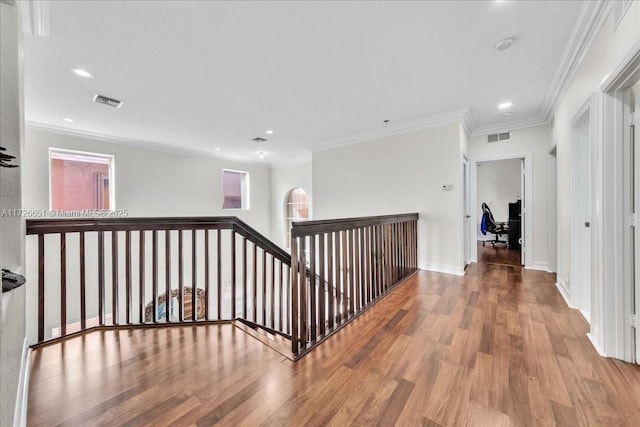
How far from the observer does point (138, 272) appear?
466 centimetres

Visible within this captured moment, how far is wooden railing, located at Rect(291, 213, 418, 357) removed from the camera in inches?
71.9

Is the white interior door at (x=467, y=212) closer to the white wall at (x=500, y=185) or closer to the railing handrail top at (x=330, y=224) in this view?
the railing handrail top at (x=330, y=224)

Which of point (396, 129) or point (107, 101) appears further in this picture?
point (396, 129)

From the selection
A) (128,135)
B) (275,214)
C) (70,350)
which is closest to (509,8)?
(70,350)

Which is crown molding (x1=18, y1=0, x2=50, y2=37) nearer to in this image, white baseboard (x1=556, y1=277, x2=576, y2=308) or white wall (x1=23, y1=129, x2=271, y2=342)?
white wall (x1=23, y1=129, x2=271, y2=342)

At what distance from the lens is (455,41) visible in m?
2.22

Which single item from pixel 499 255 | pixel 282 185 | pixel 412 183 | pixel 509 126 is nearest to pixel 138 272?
pixel 282 185

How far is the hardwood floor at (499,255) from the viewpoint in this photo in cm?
477

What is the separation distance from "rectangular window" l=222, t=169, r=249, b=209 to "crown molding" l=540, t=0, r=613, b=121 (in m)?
6.72

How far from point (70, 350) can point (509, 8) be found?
407 centimetres

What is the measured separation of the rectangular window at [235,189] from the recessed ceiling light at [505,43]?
6289mm

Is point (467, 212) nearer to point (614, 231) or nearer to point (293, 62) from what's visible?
point (614, 231)

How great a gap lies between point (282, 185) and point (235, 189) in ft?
4.59

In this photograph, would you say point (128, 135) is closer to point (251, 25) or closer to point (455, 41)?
point (251, 25)
